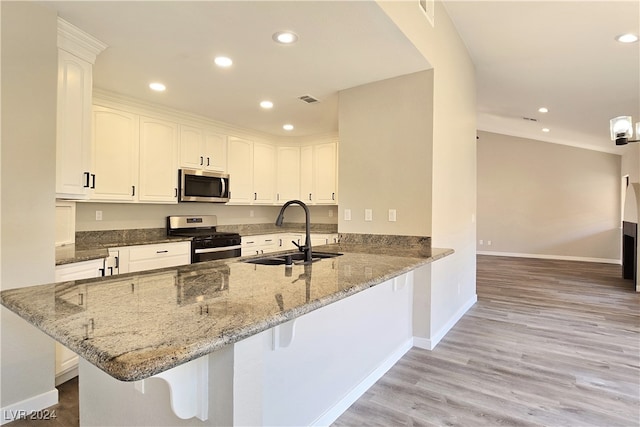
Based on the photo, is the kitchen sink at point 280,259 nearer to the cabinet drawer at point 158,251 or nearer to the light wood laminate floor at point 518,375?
the light wood laminate floor at point 518,375

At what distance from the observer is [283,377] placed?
1703 millimetres

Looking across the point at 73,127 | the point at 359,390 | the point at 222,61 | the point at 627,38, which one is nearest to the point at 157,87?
the point at 222,61

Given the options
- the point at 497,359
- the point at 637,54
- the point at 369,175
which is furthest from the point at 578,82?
the point at 497,359

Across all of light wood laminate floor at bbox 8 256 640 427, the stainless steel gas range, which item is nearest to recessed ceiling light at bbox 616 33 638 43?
light wood laminate floor at bbox 8 256 640 427

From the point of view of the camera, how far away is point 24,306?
1.08 m

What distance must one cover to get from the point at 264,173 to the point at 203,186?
1.21m

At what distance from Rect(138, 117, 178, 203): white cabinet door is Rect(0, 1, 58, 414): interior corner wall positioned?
1834 millimetres

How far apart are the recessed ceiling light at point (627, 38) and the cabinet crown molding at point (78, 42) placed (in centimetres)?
432

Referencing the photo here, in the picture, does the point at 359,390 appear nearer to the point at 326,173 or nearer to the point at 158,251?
the point at 158,251

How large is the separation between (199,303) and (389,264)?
1.14m

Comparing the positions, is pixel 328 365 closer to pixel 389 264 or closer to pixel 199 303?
pixel 389 264

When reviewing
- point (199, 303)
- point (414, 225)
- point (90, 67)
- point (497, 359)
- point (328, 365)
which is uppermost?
point (90, 67)

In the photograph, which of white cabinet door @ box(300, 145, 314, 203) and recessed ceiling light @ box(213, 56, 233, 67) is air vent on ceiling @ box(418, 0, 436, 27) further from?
white cabinet door @ box(300, 145, 314, 203)

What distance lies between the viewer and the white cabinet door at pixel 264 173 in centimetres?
536
